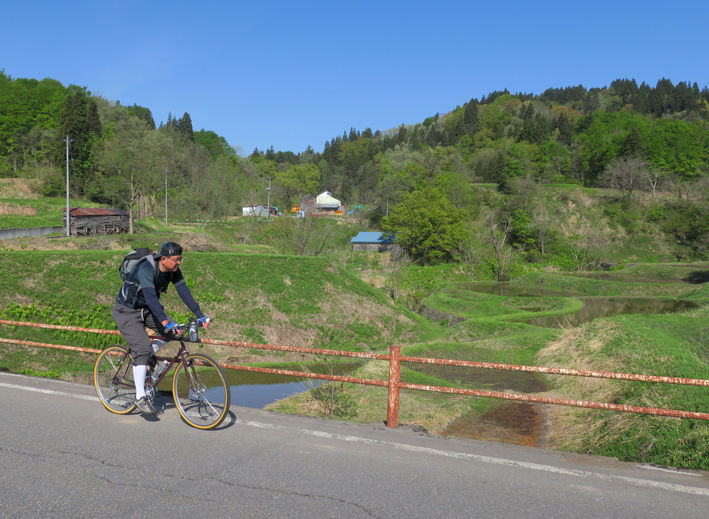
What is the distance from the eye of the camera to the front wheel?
20.4ft

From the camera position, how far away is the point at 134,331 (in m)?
6.53

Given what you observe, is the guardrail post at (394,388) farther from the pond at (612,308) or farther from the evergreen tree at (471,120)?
the evergreen tree at (471,120)

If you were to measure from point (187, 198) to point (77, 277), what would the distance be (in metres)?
65.2

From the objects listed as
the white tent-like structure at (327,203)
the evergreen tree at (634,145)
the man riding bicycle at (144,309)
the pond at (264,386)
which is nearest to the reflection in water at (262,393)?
the pond at (264,386)

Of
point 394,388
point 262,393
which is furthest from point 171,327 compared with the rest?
point 262,393

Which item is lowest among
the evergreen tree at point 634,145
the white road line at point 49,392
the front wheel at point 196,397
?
the white road line at point 49,392

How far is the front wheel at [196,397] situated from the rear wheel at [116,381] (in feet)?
3.22

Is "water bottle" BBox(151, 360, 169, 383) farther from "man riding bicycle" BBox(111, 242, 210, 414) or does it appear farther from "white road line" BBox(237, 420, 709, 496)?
"white road line" BBox(237, 420, 709, 496)

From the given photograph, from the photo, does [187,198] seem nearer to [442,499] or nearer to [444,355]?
[444,355]

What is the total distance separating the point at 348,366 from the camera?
803 inches

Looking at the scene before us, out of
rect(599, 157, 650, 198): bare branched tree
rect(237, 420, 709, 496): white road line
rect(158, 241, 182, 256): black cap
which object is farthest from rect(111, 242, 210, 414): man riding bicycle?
rect(599, 157, 650, 198): bare branched tree

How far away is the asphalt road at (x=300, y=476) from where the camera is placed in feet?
13.7

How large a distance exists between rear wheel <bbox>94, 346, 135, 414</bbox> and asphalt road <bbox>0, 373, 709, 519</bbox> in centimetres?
46

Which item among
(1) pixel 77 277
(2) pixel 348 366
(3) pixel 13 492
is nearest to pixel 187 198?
(1) pixel 77 277
